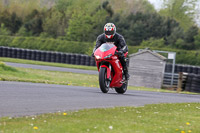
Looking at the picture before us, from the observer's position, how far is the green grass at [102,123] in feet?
20.0

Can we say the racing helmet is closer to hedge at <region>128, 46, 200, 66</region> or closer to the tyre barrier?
the tyre barrier

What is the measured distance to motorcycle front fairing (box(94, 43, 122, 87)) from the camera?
1202 cm

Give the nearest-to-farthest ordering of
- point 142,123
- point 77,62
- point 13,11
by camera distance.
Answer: point 142,123
point 77,62
point 13,11

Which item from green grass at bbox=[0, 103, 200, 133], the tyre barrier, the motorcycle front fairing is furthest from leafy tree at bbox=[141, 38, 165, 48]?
green grass at bbox=[0, 103, 200, 133]

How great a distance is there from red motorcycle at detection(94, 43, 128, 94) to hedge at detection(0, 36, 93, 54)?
4016 cm

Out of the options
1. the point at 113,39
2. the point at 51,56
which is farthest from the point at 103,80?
the point at 51,56

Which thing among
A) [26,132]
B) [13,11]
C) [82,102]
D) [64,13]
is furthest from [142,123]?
[13,11]

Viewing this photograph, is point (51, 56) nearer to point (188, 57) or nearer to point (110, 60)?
point (188, 57)

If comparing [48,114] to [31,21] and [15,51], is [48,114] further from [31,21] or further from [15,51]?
[31,21]

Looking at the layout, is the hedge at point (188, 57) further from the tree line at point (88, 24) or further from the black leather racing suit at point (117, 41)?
the black leather racing suit at point (117, 41)

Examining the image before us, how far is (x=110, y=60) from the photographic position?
12273mm

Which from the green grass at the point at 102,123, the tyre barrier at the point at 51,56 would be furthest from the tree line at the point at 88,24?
the green grass at the point at 102,123

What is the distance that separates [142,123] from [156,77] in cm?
2234

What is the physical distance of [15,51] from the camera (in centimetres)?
4353
